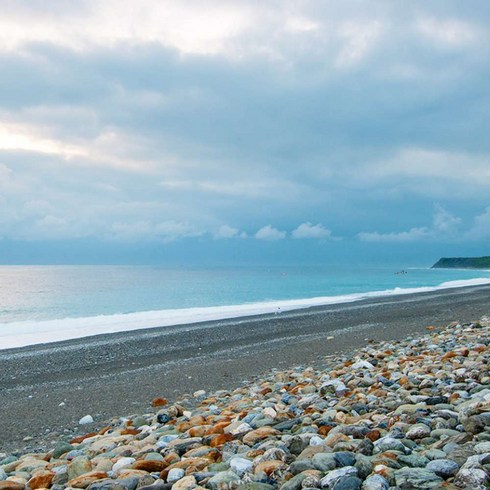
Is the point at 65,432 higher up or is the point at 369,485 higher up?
the point at 369,485

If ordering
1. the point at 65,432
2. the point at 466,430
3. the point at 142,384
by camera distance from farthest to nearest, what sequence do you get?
the point at 142,384 → the point at 65,432 → the point at 466,430

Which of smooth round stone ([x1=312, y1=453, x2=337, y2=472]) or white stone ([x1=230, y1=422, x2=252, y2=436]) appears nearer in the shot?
smooth round stone ([x1=312, y1=453, x2=337, y2=472])

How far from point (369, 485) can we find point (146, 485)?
152 cm

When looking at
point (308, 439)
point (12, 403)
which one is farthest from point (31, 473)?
point (12, 403)

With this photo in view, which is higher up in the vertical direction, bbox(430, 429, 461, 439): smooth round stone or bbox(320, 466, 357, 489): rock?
bbox(320, 466, 357, 489): rock

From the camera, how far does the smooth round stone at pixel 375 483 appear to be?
294cm

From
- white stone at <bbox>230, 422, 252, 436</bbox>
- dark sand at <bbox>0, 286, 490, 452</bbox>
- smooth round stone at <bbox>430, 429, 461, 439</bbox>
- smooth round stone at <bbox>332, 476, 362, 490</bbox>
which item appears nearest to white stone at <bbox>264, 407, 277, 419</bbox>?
white stone at <bbox>230, 422, 252, 436</bbox>

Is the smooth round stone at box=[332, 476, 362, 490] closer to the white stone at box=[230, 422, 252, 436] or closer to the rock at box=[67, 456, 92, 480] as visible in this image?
the white stone at box=[230, 422, 252, 436]

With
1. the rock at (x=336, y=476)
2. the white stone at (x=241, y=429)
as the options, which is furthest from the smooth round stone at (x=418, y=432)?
the white stone at (x=241, y=429)

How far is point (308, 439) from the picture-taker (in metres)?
4.07

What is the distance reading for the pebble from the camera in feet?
10.5


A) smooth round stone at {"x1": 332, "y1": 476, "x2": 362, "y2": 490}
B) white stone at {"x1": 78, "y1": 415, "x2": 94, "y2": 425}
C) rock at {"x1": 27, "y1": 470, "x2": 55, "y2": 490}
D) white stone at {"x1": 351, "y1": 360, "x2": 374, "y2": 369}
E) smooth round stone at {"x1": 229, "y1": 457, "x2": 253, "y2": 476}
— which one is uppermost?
smooth round stone at {"x1": 332, "y1": 476, "x2": 362, "y2": 490}

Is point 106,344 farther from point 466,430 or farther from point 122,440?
point 466,430

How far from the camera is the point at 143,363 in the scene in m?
13.3
